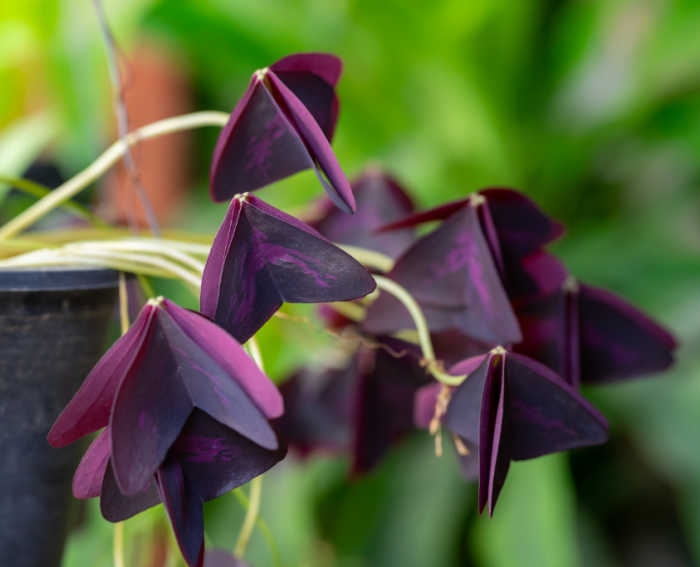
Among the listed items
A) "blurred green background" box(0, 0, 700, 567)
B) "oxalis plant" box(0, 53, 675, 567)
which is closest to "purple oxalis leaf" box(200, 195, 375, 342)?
"oxalis plant" box(0, 53, 675, 567)

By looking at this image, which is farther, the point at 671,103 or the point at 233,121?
the point at 671,103

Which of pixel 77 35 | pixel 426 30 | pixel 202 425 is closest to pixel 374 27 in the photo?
pixel 426 30

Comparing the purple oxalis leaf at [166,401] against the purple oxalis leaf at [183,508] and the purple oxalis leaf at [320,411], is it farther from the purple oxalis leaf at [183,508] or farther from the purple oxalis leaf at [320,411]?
the purple oxalis leaf at [320,411]

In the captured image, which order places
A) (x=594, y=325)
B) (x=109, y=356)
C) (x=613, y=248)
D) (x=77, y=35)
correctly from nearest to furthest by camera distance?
1. (x=109, y=356)
2. (x=594, y=325)
3. (x=77, y=35)
4. (x=613, y=248)

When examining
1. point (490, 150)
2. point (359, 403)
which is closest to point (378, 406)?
point (359, 403)

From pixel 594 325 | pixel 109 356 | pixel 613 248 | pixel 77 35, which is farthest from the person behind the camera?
pixel 613 248

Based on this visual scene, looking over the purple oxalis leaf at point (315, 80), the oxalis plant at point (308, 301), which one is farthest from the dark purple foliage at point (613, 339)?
the purple oxalis leaf at point (315, 80)

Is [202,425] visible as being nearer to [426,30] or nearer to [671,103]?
[426,30]

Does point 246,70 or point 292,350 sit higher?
point 246,70
